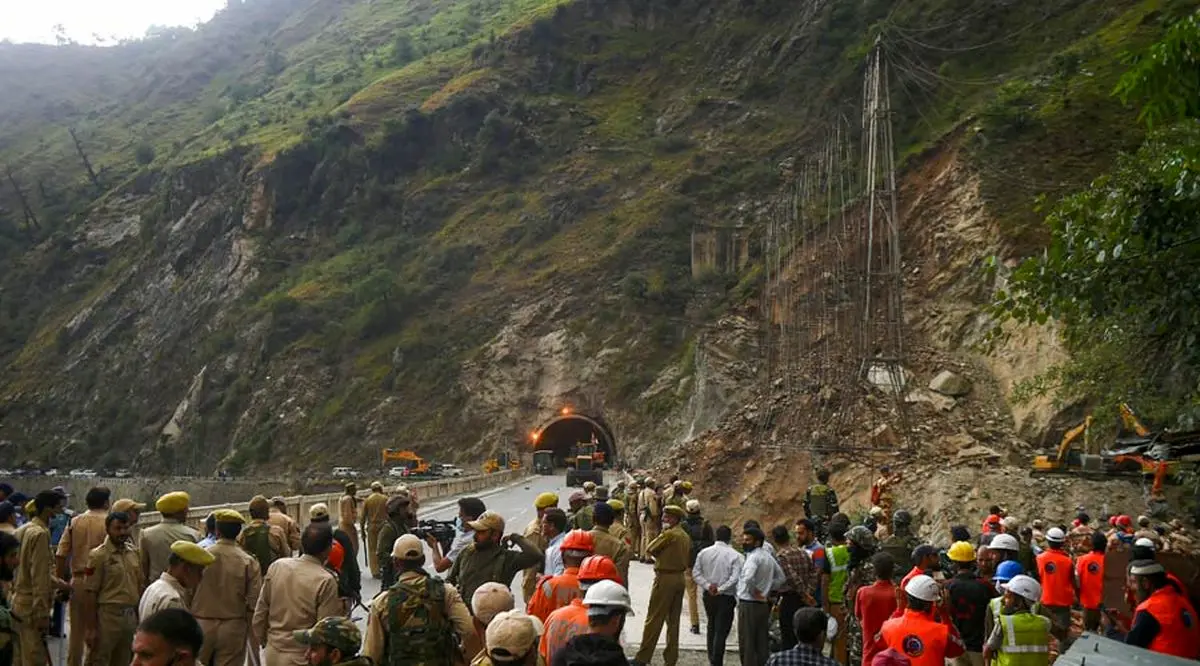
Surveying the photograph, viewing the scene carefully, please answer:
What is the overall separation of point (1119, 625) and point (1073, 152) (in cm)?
2854

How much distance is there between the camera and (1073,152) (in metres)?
32.6

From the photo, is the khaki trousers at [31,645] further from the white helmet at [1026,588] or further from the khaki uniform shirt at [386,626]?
the white helmet at [1026,588]

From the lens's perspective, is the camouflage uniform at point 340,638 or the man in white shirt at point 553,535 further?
the man in white shirt at point 553,535

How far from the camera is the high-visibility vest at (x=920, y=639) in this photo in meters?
5.60

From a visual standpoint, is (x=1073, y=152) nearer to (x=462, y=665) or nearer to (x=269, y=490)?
(x=462, y=665)

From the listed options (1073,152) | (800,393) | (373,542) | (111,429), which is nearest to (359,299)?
(111,429)

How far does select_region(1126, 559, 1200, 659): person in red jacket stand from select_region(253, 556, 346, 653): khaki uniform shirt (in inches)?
212

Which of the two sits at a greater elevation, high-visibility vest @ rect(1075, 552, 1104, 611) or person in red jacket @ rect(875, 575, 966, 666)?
person in red jacket @ rect(875, 575, 966, 666)

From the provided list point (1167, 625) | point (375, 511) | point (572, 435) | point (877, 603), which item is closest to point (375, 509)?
point (375, 511)

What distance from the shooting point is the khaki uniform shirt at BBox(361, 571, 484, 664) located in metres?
4.96

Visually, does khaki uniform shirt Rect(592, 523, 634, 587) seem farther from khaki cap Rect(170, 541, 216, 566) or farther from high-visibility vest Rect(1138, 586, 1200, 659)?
high-visibility vest Rect(1138, 586, 1200, 659)

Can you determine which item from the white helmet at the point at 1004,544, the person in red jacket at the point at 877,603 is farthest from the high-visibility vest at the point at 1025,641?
the white helmet at the point at 1004,544

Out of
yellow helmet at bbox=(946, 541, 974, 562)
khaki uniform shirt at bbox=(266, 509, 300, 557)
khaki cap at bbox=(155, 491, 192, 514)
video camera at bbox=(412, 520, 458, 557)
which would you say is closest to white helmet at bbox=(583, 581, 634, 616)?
khaki cap at bbox=(155, 491, 192, 514)

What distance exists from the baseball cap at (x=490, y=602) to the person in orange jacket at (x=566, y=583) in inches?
35.3
